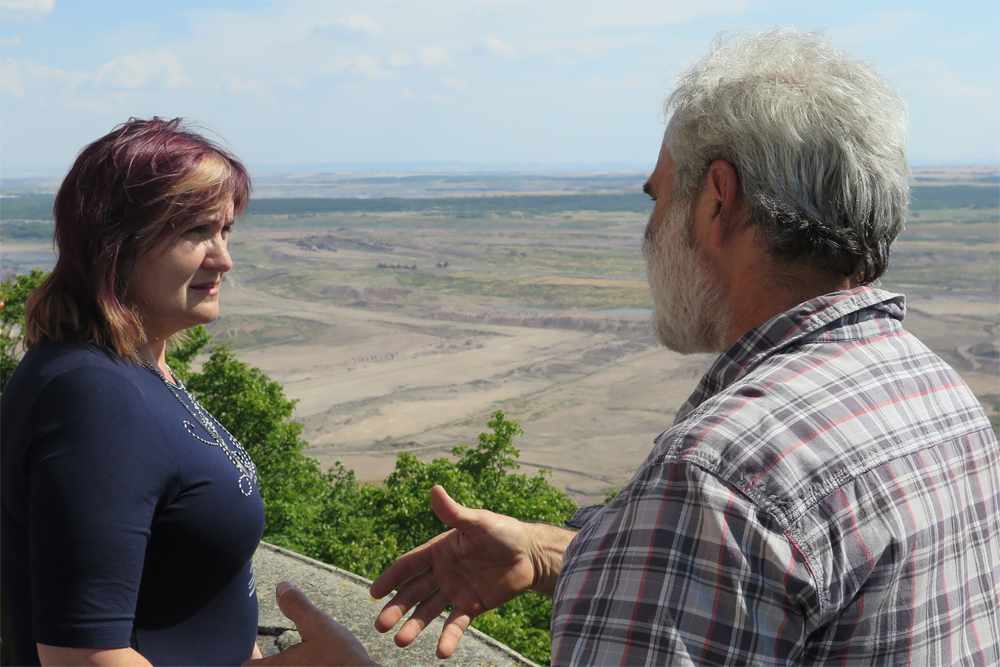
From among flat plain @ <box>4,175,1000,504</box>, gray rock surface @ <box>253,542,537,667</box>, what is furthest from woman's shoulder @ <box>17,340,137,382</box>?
flat plain @ <box>4,175,1000,504</box>

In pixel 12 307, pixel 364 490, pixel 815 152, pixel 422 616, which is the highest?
pixel 815 152

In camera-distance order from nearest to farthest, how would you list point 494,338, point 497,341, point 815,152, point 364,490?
point 815,152 → point 364,490 → point 497,341 → point 494,338

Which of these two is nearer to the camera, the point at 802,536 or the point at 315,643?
the point at 802,536

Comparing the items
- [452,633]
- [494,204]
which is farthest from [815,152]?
[494,204]

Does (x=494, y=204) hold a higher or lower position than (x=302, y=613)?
higher

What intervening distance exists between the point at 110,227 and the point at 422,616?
4.63 ft

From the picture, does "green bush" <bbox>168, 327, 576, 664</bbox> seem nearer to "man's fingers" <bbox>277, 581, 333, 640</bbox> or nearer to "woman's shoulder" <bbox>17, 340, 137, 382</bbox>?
"man's fingers" <bbox>277, 581, 333, 640</bbox>

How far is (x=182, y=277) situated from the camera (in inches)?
96.9

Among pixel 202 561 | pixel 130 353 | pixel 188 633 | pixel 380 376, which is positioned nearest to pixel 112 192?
pixel 130 353

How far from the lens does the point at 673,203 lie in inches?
78.7

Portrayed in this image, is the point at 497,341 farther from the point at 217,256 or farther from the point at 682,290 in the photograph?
the point at 682,290

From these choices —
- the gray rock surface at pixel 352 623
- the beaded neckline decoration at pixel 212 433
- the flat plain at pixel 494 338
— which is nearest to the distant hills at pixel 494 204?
the flat plain at pixel 494 338

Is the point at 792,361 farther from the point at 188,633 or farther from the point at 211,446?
the point at 188,633

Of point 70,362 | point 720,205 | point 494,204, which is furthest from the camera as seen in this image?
point 494,204
